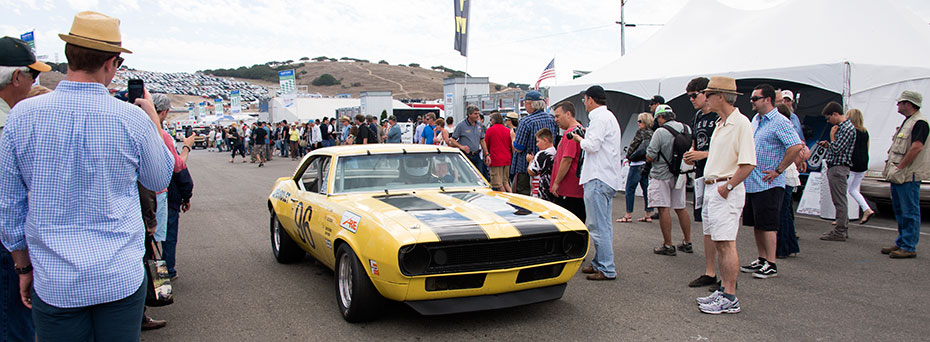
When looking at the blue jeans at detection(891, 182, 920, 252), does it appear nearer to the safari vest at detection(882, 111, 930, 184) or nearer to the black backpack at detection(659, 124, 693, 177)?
the safari vest at detection(882, 111, 930, 184)

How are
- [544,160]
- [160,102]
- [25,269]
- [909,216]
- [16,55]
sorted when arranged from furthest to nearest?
[544,160], [909,216], [160,102], [16,55], [25,269]

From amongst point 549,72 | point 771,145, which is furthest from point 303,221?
point 549,72

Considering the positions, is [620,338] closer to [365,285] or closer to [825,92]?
[365,285]

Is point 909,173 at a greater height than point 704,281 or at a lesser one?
greater

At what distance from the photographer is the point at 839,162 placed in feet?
22.5

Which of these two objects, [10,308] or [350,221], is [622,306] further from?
[10,308]

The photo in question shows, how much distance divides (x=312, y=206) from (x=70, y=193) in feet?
9.55

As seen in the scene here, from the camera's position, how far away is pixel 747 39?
11.6 m

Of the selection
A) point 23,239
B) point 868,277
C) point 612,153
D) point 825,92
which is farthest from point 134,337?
Result: point 825,92

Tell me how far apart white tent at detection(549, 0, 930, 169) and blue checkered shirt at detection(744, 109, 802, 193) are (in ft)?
17.0

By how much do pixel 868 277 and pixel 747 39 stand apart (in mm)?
7594

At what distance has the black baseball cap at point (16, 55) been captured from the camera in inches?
104

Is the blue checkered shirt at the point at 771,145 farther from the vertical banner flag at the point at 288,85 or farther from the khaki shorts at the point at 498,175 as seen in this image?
the vertical banner flag at the point at 288,85

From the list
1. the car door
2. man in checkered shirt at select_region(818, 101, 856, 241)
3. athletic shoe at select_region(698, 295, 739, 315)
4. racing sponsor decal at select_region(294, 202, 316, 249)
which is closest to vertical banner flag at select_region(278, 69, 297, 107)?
the car door
